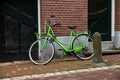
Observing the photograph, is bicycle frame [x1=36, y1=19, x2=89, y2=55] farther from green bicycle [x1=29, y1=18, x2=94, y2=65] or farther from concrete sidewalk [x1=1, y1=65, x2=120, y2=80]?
concrete sidewalk [x1=1, y1=65, x2=120, y2=80]

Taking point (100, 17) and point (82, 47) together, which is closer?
point (82, 47)

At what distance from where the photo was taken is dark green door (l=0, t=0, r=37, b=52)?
11555 millimetres

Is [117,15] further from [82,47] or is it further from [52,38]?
[52,38]

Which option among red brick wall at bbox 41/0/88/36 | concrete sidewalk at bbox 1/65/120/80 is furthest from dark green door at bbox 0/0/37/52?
concrete sidewalk at bbox 1/65/120/80

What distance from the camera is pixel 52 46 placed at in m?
11.1

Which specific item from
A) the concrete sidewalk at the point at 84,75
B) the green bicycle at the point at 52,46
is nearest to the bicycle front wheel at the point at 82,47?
the green bicycle at the point at 52,46

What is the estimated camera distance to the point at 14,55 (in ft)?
38.4

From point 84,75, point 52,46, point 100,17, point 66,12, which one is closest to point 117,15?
point 100,17

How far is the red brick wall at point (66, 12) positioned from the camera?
11742 millimetres

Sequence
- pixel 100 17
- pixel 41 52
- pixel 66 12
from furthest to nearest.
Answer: pixel 100 17 → pixel 66 12 → pixel 41 52

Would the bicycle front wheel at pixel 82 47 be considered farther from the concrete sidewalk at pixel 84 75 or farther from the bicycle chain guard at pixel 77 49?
the concrete sidewalk at pixel 84 75

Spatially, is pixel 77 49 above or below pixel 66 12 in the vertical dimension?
below

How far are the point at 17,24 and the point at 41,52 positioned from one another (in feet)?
3.53

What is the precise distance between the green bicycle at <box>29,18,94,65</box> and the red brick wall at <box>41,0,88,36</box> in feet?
0.81
